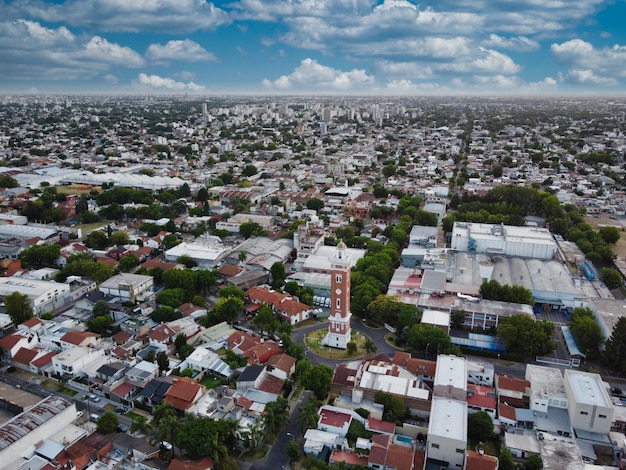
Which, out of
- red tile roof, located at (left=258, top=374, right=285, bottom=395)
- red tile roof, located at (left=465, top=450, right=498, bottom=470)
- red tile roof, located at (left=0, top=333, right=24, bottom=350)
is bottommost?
red tile roof, located at (left=258, top=374, right=285, bottom=395)

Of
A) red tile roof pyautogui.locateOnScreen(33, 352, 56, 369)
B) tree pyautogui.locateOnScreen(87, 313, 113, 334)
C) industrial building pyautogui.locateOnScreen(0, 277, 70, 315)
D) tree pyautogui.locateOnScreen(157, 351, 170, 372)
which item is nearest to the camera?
tree pyautogui.locateOnScreen(157, 351, 170, 372)

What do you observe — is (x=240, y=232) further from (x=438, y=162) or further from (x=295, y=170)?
(x=438, y=162)

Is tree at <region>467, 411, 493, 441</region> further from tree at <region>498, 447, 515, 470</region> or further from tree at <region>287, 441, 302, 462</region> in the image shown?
tree at <region>287, 441, 302, 462</region>

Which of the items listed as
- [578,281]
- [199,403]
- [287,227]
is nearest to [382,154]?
[287,227]

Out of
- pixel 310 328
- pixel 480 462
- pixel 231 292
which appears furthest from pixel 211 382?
pixel 480 462

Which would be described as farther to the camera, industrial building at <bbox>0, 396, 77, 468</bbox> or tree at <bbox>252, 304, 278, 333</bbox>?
tree at <bbox>252, 304, 278, 333</bbox>

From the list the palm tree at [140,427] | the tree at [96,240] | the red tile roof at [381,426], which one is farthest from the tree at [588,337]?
the tree at [96,240]

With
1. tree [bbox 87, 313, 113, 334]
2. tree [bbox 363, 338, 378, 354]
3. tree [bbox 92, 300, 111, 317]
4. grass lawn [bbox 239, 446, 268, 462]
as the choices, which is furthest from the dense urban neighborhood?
tree [bbox 92, 300, 111, 317]

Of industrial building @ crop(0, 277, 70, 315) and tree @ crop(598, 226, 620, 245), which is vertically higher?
tree @ crop(598, 226, 620, 245)
